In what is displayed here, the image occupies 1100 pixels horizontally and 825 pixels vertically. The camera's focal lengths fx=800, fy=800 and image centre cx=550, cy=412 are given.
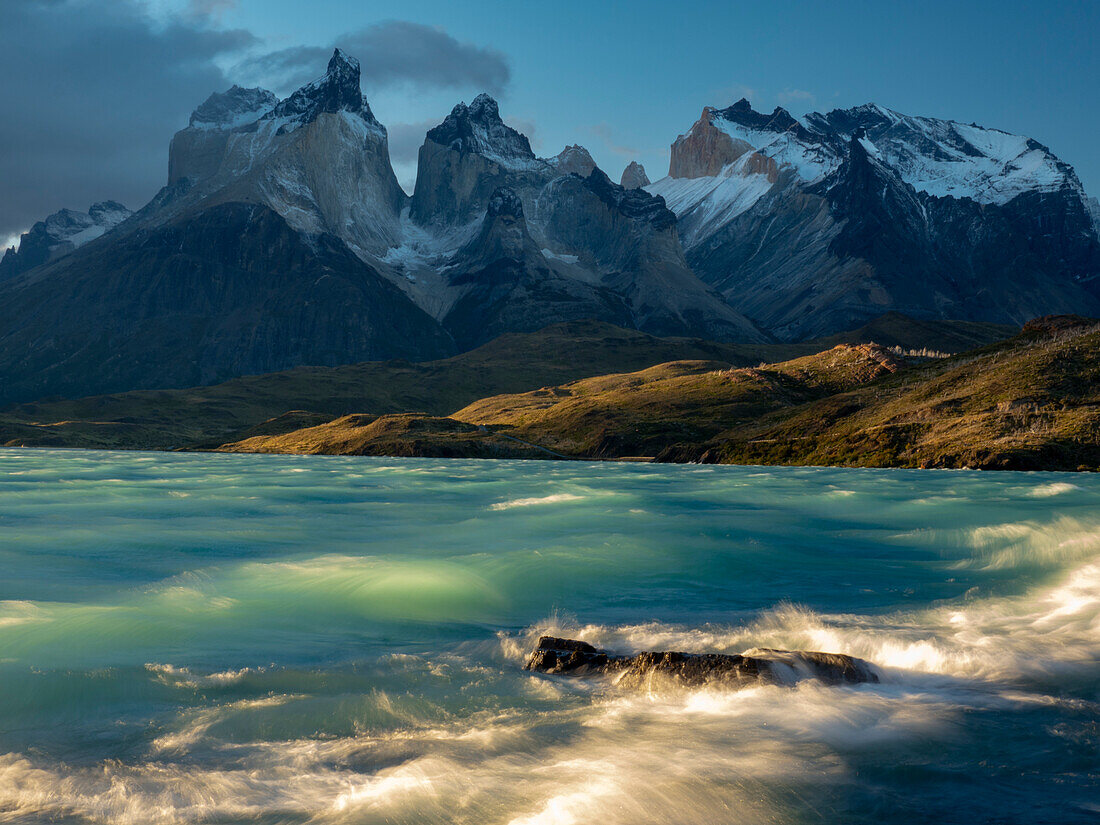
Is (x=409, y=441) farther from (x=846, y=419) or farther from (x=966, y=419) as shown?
(x=966, y=419)

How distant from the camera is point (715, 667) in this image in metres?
16.3

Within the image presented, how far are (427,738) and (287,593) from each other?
14.6 meters

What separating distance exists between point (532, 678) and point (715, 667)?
3.85m

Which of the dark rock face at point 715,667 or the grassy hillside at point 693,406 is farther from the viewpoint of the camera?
the grassy hillside at point 693,406

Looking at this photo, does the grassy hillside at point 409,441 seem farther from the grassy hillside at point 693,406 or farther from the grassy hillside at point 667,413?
the grassy hillside at point 693,406

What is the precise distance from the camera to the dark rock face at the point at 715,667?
15969 millimetres

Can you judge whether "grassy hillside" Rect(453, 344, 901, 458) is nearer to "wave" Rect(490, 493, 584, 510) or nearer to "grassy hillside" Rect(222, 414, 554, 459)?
"grassy hillside" Rect(222, 414, 554, 459)

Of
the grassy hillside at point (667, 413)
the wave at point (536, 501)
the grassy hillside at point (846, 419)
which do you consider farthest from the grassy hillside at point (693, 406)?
the wave at point (536, 501)

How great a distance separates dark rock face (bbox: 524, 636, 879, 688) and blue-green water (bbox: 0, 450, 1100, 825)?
1.67 feet

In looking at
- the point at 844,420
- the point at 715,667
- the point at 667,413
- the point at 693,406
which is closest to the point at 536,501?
the point at 715,667

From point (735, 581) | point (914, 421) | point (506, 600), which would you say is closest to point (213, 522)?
point (506, 600)

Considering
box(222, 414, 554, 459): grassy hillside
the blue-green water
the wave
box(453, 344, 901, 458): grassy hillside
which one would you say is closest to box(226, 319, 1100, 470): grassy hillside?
box(453, 344, 901, 458): grassy hillside

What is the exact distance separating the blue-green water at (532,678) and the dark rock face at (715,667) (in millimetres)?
509

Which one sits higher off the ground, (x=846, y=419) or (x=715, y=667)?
(x=846, y=419)
